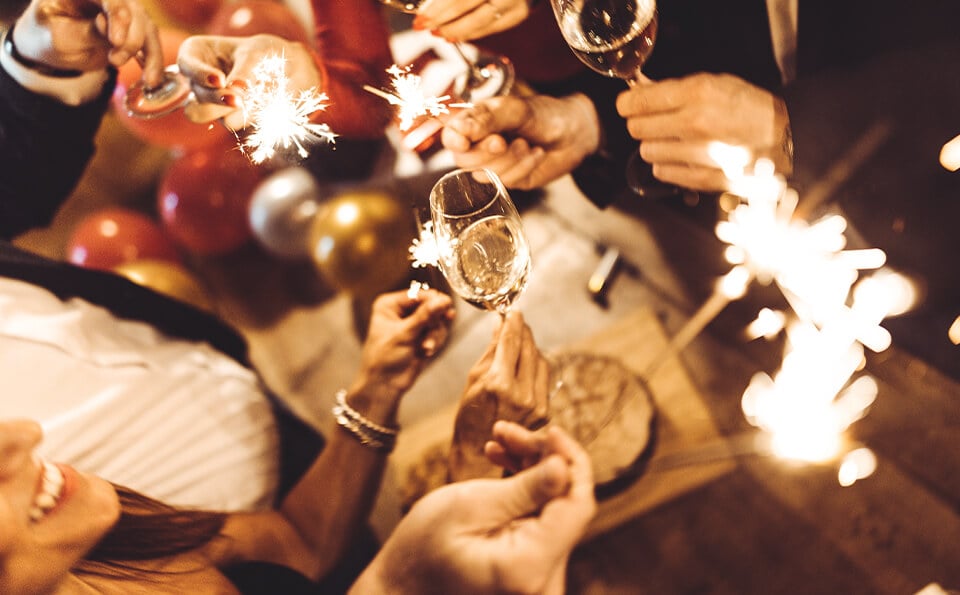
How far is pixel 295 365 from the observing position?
104 inches

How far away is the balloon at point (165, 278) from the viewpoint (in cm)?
225

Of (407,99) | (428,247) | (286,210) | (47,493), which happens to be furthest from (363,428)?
(286,210)

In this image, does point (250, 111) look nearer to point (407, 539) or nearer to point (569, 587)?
point (407, 539)

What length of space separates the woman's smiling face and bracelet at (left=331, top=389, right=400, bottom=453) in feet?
1.75

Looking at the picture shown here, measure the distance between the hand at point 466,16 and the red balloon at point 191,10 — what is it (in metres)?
2.03

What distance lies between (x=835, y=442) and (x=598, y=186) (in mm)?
881

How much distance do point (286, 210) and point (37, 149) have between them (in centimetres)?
101

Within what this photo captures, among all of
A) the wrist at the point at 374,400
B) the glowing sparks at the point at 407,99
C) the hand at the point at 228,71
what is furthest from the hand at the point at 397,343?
the hand at the point at 228,71

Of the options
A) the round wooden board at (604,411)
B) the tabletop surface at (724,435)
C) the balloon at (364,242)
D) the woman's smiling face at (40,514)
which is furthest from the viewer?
the balloon at (364,242)

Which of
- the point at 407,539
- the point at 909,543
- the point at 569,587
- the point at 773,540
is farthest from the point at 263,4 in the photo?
the point at 909,543

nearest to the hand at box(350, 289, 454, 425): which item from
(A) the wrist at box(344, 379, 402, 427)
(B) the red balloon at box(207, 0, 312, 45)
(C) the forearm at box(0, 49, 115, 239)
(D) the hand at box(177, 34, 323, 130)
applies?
(A) the wrist at box(344, 379, 402, 427)

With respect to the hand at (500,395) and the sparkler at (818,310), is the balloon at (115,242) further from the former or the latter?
the sparkler at (818,310)

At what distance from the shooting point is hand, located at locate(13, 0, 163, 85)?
1245mm

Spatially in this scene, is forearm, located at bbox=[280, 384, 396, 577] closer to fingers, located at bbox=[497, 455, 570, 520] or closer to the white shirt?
the white shirt
